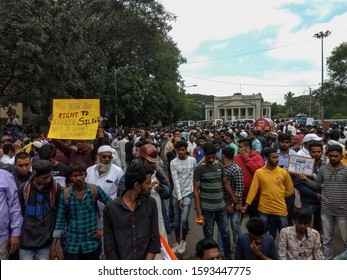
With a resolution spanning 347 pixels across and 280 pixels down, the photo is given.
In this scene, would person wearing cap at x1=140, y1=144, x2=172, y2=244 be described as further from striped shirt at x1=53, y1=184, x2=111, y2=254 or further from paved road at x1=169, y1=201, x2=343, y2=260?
paved road at x1=169, y1=201, x2=343, y2=260

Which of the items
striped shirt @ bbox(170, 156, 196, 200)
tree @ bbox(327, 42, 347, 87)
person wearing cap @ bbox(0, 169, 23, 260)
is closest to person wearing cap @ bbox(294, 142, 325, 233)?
striped shirt @ bbox(170, 156, 196, 200)

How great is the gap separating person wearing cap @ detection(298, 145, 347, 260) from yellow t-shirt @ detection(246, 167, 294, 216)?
16.9 inches

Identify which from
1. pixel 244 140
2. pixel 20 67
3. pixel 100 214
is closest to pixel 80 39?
pixel 20 67

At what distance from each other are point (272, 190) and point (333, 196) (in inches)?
28.4

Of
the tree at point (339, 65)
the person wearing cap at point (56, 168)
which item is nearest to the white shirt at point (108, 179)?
the person wearing cap at point (56, 168)

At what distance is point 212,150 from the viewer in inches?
179

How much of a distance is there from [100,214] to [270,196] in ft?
7.28

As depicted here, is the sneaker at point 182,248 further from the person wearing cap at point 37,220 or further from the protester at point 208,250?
the person wearing cap at point 37,220

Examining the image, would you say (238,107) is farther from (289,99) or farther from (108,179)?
(108,179)

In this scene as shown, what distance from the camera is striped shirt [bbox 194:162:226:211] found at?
179 inches

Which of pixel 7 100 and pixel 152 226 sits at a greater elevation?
pixel 7 100

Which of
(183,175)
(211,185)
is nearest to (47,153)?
(183,175)

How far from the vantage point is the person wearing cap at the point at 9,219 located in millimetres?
3281
